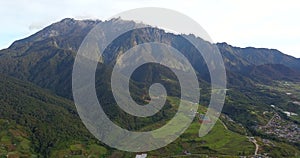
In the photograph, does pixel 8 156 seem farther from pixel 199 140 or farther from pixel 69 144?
pixel 199 140

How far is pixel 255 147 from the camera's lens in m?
162

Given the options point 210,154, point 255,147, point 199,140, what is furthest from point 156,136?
point 255,147

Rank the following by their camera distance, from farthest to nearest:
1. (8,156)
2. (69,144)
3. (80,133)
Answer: (80,133) → (69,144) → (8,156)

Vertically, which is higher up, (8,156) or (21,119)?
(21,119)

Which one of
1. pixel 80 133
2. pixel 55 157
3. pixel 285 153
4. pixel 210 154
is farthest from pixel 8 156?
pixel 285 153

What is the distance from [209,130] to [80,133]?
68250 mm

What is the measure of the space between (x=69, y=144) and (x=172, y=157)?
52249 millimetres

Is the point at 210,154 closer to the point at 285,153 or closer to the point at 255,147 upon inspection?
the point at 255,147

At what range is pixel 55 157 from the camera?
525 feet

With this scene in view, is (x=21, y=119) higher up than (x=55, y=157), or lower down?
higher up

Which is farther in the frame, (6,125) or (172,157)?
(6,125)

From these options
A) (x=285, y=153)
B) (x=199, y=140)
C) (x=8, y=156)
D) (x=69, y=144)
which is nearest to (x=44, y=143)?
(x=69, y=144)

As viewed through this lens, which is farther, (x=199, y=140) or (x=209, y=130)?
(x=209, y=130)

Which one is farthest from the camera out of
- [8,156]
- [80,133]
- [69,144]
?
[80,133]
